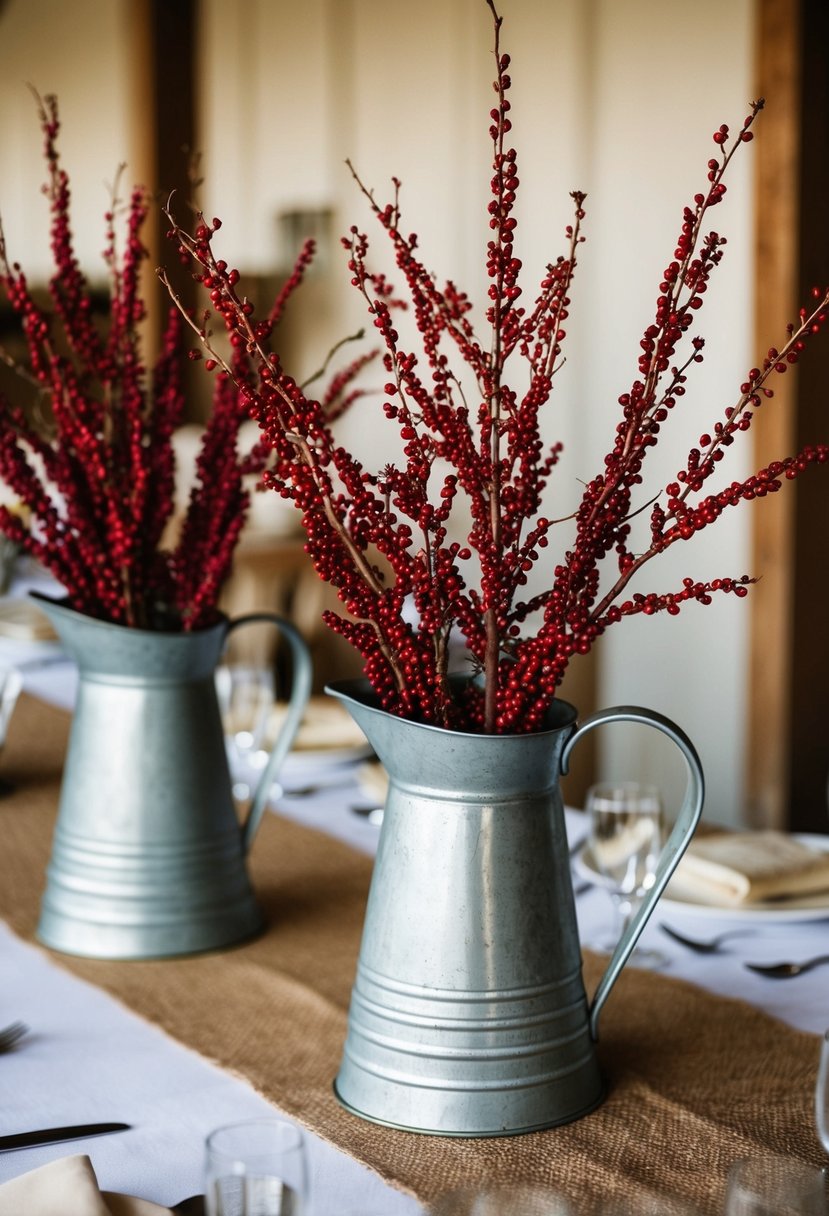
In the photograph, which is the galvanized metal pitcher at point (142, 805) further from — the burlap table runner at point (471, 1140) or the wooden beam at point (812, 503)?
the wooden beam at point (812, 503)

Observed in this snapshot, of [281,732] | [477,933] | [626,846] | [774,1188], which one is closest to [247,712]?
[281,732]

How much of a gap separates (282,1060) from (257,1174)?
1.13ft

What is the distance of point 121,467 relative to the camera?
3.63 feet

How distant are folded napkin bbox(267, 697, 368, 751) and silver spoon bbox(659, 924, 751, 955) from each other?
0.56m

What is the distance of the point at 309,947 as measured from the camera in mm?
1143

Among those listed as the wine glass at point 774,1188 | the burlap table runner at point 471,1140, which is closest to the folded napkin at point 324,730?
the burlap table runner at point 471,1140

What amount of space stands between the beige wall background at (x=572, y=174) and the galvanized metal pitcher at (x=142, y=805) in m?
2.52

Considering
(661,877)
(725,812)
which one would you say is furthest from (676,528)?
(725,812)

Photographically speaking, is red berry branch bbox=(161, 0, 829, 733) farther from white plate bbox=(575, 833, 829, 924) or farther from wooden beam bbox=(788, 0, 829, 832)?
wooden beam bbox=(788, 0, 829, 832)

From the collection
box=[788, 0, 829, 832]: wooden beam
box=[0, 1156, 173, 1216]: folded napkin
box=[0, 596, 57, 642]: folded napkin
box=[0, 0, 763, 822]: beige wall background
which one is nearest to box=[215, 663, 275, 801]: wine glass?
box=[0, 596, 57, 642]: folded napkin

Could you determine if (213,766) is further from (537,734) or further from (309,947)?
(537,734)

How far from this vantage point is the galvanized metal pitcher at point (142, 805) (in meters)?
1.09

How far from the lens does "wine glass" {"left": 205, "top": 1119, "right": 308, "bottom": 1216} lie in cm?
59

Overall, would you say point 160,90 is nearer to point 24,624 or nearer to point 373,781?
point 24,624
